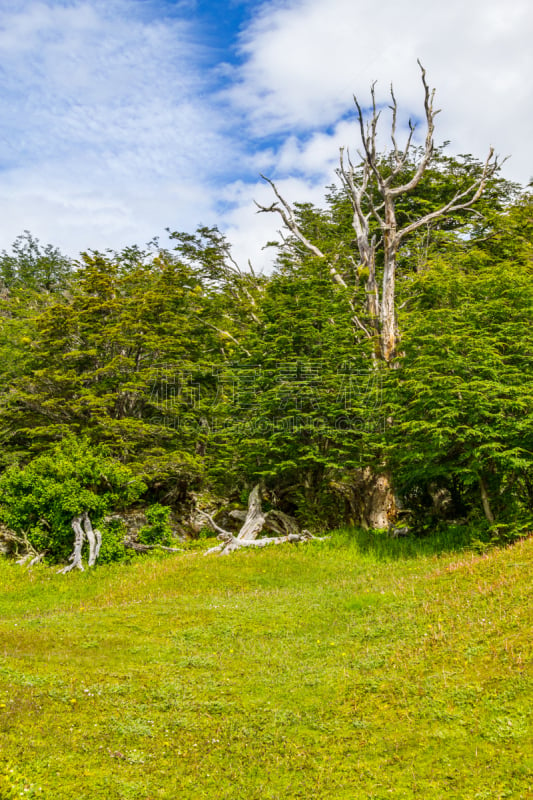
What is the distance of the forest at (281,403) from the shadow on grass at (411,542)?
0.43 m

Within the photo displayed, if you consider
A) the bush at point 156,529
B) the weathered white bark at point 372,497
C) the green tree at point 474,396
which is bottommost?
the bush at point 156,529

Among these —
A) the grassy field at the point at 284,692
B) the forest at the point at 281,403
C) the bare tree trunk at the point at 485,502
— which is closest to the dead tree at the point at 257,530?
the forest at the point at 281,403

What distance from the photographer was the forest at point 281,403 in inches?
660

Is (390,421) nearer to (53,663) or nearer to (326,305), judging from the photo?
(326,305)

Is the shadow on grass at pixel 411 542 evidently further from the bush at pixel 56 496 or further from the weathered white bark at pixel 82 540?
the bush at pixel 56 496

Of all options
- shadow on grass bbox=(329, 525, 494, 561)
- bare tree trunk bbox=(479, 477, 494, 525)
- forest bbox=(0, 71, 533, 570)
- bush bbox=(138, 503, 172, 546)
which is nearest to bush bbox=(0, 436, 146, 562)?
forest bbox=(0, 71, 533, 570)

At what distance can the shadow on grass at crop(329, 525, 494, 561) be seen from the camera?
16547 millimetres

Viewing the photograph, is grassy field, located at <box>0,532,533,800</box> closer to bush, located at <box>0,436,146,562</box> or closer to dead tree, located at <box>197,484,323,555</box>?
dead tree, located at <box>197,484,323,555</box>

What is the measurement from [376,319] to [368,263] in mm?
2984

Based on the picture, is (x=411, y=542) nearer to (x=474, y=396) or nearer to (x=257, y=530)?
(x=474, y=396)

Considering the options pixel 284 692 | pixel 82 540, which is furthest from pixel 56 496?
pixel 284 692

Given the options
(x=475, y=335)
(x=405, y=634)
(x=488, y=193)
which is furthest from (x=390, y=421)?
(x=488, y=193)

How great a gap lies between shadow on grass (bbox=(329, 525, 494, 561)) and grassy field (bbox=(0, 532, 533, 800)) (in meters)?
2.23

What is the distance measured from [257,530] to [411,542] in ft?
19.3
